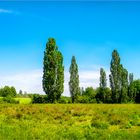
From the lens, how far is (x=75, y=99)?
69125 millimetres

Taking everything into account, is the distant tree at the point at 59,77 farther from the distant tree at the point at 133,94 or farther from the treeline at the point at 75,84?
the distant tree at the point at 133,94

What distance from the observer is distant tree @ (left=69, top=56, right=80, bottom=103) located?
70.6m

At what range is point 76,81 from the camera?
237 ft

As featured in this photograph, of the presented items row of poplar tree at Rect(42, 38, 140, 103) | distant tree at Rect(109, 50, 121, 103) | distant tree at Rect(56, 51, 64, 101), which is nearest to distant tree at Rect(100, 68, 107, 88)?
row of poplar tree at Rect(42, 38, 140, 103)

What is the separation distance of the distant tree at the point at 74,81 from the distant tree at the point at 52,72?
9856 mm

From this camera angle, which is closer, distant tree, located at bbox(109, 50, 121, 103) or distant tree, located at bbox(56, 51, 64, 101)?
distant tree, located at bbox(56, 51, 64, 101)

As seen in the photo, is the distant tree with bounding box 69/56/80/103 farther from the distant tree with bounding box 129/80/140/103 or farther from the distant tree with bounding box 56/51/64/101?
the distant tree with bounding box 129/80/140/103

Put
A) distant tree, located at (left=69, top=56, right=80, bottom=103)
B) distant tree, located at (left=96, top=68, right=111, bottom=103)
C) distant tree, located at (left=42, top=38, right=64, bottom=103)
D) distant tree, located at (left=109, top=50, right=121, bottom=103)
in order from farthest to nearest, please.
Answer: distant tree, located at (left=96, top=68, right=111, bottom=103) < distant tree, located at (left=109, top=50, right=121, bottom=103) < distant tree, located at (left=69, top=56, right=80, bottom=103) < distant tree, located at (left=42, top=38, right=64, bottom=103)

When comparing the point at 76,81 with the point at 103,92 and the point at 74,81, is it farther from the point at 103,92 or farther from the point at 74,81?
the point at 103,92

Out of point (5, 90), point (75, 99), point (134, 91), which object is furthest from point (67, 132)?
point (5, 90)

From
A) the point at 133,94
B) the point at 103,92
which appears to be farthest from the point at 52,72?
the point at 133,94

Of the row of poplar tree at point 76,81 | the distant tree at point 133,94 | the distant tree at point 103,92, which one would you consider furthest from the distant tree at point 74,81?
the distant tree at point 133,94

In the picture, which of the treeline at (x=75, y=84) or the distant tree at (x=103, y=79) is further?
the distant tree at (x=103, y=79)

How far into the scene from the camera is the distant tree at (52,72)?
59.2 meters
